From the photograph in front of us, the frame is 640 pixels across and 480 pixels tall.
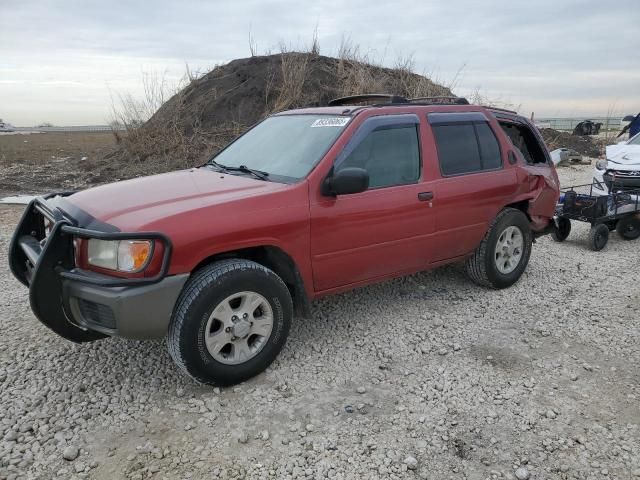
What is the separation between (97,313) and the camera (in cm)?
312

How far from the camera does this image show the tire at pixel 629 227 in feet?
24.9

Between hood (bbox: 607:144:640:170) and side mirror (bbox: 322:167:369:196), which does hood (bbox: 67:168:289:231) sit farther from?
hood (bbox: 607:144:640:170)

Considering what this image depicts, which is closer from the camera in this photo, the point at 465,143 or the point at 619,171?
the point at 465,143

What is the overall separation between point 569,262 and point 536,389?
11.0ft

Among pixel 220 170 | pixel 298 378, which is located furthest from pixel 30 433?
pixel 220 170

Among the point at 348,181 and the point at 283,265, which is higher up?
the point at 348,181

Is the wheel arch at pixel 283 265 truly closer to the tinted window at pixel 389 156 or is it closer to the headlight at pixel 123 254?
the headlight at pixel 123 254

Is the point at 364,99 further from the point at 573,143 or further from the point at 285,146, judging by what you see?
the point at 573,143

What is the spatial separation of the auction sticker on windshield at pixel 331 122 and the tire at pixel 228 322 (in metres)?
1.36

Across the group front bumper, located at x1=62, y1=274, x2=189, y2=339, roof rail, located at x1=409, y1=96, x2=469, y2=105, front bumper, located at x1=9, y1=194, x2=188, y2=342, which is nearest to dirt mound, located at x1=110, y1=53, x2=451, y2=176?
roof rail, located at x1=409, y1=96, x2=469, y2=105

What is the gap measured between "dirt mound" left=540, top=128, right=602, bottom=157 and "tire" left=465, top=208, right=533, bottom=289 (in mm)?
17412

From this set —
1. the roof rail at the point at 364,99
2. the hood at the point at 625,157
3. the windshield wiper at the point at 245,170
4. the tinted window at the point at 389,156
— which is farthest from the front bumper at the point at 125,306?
the hood at the point at 625,157

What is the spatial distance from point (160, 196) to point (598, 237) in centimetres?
590

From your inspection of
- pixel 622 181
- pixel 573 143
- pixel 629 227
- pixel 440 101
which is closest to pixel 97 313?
pixel 440 101
